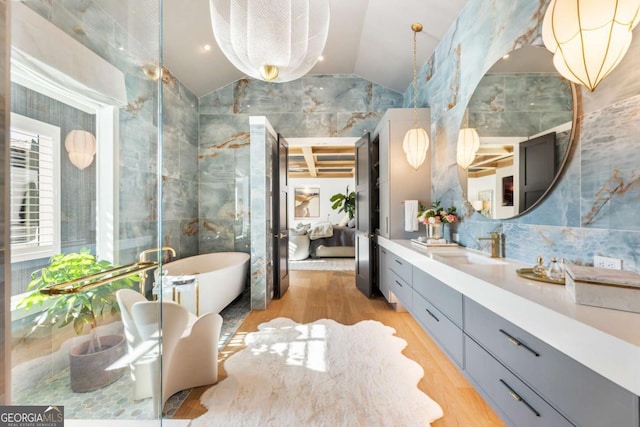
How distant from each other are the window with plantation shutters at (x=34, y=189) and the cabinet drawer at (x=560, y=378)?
175 centimetres

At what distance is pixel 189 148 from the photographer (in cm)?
393

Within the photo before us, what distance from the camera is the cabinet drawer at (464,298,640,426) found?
69 centimetres

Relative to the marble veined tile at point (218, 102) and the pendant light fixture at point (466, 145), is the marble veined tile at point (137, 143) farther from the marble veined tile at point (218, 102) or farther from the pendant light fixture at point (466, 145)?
the marble veined tile at point (218, 102)

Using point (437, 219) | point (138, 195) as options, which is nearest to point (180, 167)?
point (138, 195)

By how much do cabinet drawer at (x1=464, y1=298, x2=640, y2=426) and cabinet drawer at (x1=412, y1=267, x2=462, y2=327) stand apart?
24cm

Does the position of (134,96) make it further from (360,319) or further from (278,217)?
→ (360,319)

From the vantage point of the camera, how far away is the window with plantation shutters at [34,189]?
838 millimetres

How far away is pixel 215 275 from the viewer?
9.54 feet

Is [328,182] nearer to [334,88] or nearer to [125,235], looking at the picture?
[334,88]

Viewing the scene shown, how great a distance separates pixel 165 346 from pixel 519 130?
2553mm

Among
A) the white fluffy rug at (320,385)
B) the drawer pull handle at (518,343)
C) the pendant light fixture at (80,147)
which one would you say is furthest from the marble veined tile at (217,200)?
the drawer pull handle at (518,343)

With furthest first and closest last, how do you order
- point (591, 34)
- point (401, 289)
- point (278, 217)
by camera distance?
point (278, 217)
point (401, 289)
point (591, 34)

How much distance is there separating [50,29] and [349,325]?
9.37 ft

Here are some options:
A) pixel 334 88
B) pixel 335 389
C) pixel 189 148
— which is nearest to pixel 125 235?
pixel 335 389
